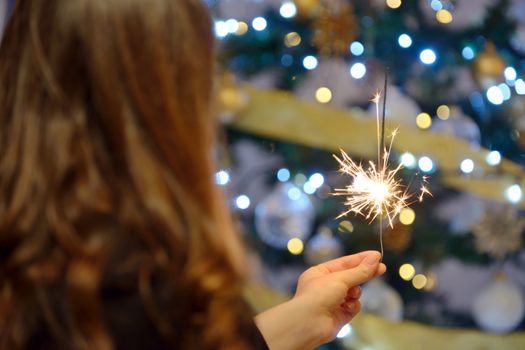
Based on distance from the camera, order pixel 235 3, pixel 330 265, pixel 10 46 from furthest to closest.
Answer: pixel 235 3 → pixel 330 265 → pixel 10 46

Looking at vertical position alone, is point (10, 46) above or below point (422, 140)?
above

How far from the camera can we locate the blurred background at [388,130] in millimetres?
2822

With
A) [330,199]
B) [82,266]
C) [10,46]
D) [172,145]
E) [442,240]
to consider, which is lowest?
[442,240]

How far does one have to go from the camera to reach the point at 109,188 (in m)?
1.00

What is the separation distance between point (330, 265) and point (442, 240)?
1343 millimetres

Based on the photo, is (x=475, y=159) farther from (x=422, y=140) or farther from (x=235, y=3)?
(x=235, y=3)

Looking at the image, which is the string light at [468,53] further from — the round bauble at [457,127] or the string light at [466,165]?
the string light at [466,165]

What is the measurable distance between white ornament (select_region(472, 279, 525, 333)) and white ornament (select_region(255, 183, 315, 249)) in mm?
693

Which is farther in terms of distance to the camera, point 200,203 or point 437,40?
point 437,40

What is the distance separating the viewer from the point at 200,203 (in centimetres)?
102

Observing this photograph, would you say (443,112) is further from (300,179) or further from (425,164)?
(300,179)

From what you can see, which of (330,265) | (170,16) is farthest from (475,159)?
(170,16)

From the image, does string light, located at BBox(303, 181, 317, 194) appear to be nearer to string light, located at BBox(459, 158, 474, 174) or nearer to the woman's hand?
string light, located at BBox(459, 158, 474, 174)

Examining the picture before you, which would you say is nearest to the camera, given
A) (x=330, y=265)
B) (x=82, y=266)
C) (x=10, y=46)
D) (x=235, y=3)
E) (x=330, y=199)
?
(x=82, y=266)
